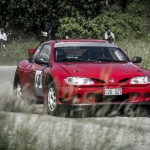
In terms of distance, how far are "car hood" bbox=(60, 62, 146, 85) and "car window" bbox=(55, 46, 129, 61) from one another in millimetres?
550

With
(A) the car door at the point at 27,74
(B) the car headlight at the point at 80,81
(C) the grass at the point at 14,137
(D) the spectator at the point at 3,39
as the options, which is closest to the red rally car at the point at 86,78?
(B) the car headlight at the point at 80,81

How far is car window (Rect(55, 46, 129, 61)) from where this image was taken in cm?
1301

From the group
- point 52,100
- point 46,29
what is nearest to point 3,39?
point 46,29

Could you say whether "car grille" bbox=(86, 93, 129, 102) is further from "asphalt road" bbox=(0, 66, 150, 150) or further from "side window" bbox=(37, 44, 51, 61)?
"asphalt road" bbox=(0, 66, 150, 150)

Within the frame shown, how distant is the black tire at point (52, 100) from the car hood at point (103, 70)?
0.39m

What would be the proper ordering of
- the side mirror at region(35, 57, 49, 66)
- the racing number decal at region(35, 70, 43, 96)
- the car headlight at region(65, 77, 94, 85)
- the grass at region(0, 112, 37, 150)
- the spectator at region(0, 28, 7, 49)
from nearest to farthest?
the grass at region(0, 112, 37, 150) → the car headlight at region(65, 77, 94, 85) → the side mirror at region(35, 57, 49, 66) → the racing number decal at region(35, 70, 43, 96) → the spectator at region(0, 28, 7, 49)

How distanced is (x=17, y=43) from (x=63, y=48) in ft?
90.3

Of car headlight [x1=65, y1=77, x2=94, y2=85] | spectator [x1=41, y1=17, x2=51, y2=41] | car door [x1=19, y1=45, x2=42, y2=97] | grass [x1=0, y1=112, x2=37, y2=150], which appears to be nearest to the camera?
grass [x1=0, y1=112, x2=37, y2=150]

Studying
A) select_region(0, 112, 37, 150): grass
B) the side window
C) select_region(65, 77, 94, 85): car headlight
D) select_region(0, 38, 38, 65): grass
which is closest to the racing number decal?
the side window

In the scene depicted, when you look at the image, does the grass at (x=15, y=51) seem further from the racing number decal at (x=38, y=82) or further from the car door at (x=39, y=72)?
A: the racing number decal at (x=38, y=82)

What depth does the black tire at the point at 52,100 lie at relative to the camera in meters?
11.9

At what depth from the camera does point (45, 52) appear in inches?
548

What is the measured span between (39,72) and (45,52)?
868 millimetres

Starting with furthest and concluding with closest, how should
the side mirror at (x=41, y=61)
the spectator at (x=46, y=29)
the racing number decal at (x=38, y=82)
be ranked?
the spectator at (x=46, y=29) < the racing number decal at (x=38, y=82) < the side mirror at (x=41, y=61)
